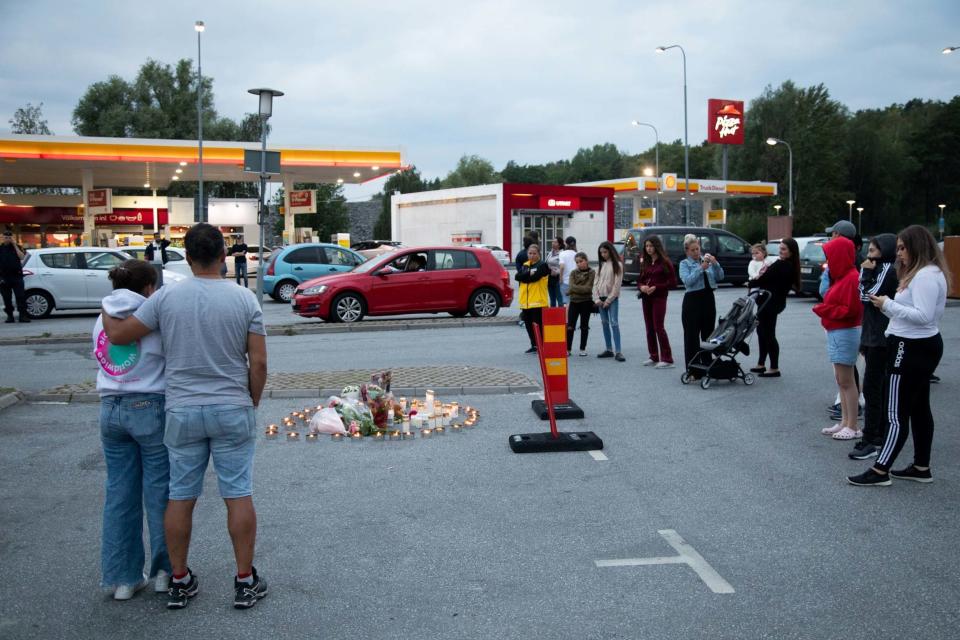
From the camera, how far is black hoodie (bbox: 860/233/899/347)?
699cm

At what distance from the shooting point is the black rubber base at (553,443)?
7.22m

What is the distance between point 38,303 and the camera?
20.6 meters

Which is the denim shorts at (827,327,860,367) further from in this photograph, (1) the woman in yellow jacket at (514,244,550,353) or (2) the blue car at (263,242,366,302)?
(2) the blue car at (263,242,366,302)

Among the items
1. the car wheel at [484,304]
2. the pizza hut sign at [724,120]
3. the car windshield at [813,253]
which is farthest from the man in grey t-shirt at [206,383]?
the pizza hut sign at [724,120]

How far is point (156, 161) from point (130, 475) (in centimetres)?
3504

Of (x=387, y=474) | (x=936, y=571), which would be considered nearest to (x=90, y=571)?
(x=387, y=474)

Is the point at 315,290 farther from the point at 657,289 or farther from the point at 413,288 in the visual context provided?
the point at 657,289

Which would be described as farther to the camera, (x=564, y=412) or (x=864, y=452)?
(x=564, y=412)

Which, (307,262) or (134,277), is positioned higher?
(307,262)

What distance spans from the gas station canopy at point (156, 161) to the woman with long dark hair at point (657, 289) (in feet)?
80.1

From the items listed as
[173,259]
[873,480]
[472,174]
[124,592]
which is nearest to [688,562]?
[873,480]

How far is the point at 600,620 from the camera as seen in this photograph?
4.00 m

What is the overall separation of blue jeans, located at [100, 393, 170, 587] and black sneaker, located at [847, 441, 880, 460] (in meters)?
5.16

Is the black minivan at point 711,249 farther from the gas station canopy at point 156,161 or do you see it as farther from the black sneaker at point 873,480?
the black sneaker at point 873,480
